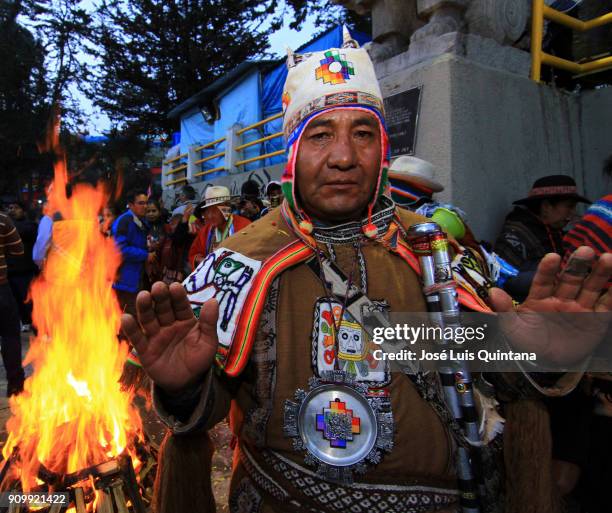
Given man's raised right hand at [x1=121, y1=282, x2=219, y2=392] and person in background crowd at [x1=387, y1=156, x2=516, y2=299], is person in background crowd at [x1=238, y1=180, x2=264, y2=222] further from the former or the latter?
man's raised right hand at [x1=121, y1=282, x2=219, y2=392]

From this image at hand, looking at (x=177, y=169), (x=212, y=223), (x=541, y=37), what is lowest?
(x=212, y=223)

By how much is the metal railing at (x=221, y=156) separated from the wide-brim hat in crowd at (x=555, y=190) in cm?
625

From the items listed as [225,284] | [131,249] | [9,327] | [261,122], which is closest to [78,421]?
[225,284]

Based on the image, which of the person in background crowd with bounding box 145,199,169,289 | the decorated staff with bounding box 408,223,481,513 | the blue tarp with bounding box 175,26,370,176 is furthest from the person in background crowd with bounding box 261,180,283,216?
the decorated staff with bounding box 408,223,481,513

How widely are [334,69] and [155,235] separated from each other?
648cm

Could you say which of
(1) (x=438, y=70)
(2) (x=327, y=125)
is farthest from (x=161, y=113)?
(2) (x=327, y=125)

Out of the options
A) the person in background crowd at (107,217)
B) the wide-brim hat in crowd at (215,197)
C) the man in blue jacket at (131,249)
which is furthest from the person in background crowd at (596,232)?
the person in background crowd at (107,217)

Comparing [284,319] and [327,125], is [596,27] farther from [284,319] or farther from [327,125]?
[284,319]

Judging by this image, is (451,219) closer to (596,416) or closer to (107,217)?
(596,416)

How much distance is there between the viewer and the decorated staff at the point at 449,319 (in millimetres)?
1489

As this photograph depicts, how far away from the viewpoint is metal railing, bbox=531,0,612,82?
5051 millimetres

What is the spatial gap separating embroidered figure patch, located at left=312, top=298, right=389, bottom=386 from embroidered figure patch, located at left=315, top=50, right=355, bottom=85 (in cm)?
89

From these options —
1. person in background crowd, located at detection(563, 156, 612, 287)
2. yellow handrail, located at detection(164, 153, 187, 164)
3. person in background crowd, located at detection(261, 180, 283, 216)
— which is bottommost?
person in background crowd, located at detection(563, 156, 612, 287)

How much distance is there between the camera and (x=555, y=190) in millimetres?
3932
